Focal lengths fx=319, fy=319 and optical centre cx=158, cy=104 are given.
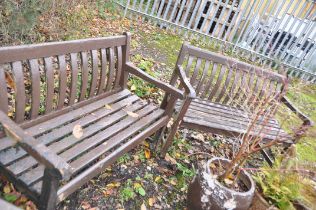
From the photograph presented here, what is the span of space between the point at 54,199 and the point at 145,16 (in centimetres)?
624

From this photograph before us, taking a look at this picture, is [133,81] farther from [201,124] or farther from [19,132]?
[19,132]

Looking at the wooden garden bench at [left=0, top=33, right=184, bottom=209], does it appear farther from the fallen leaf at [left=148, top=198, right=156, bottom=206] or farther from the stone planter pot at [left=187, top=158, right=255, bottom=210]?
the stone planter pot at [left=187, top=158, right=255, bottom=210]

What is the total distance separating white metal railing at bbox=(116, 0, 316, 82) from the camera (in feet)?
25.2

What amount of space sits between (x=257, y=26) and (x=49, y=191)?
720cm

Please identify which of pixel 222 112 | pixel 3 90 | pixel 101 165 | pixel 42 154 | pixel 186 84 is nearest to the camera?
pixel 42 154

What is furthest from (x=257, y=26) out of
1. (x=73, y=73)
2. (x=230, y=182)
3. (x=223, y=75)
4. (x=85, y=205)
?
(x=85, y=205)

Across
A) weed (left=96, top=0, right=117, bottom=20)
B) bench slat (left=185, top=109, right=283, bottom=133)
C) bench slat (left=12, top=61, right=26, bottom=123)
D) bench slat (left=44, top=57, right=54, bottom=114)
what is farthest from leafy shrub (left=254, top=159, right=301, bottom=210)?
weed (left=96, top=0, right=117, bottom=20)

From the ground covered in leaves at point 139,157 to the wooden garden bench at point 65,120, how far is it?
1.09ft

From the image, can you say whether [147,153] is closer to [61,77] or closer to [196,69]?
[196,69]

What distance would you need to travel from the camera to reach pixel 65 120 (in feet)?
9.41

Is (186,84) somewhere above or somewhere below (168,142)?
above

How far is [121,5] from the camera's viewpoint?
7562 millimetres

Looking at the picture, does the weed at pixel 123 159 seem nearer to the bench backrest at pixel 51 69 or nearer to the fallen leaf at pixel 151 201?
the fallen leaf at pixel 151 201

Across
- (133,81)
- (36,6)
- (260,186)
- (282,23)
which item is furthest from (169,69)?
(282,23)
